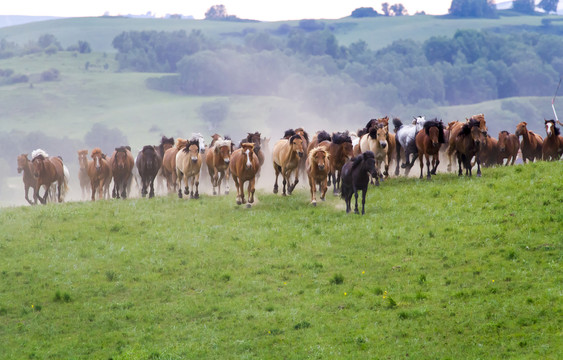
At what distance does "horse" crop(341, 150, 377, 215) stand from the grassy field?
0.84 m

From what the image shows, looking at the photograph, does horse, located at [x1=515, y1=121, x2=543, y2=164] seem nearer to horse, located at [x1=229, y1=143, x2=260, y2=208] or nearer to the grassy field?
the grassy field

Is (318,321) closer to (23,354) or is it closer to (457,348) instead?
(457,348)

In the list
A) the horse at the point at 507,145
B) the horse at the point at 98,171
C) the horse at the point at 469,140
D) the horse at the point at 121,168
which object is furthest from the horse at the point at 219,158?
the horse at the point at 507,145

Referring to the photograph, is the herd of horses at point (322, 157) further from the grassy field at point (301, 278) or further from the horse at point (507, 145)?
the grassy field at point (301, 278)

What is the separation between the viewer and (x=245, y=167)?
28.8m

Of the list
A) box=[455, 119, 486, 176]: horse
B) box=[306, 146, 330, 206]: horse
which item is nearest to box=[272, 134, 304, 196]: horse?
box=[306, 146, 330, 206]: horse

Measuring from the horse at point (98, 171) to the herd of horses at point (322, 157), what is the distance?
5cm

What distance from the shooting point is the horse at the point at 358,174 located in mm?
25384

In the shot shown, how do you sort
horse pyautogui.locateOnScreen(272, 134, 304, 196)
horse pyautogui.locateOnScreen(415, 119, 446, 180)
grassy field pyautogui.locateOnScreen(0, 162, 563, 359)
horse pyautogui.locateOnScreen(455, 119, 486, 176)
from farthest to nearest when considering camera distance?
horse pyautogui.locateOnScreen(415, 119, 446, 180)
horse pyautogui.locateOnScreen(455, 119, 486, 176)
horse pyautogui.locateOnScreen(272, 134, 304, 196)
grassy field pyautogui.locateOnScreen(0, 162, 563, 359)

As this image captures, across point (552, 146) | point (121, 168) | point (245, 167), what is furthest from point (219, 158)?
point (552, 146)

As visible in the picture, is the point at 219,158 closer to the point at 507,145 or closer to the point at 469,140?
the point at 469,140

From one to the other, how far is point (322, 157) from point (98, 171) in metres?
12.4

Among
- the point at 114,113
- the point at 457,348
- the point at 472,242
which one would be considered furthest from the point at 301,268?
the point at 114,113

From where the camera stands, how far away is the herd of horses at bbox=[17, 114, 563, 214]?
1112 inches
